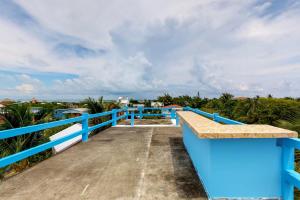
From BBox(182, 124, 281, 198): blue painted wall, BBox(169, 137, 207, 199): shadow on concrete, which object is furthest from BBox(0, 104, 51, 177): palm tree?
BBox(182, 124, 281, 198): blue painted wall

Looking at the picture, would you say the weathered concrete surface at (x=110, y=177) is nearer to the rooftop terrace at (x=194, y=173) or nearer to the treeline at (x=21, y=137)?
the rooftop terrace at (x=194, y=173)

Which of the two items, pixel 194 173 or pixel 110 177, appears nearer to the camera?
pixel 110 177

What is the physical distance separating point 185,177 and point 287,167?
1438 millimetres

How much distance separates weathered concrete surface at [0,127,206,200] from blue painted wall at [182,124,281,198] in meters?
0.43

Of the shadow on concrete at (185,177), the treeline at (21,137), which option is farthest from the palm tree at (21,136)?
the shadow on concrete at (185,177)

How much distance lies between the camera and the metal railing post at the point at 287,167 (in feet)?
6.43

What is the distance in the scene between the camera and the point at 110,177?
2.84 m

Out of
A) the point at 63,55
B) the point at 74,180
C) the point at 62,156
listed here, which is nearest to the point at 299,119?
the point at 74,180

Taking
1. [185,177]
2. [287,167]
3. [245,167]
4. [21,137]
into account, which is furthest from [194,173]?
[21,137]

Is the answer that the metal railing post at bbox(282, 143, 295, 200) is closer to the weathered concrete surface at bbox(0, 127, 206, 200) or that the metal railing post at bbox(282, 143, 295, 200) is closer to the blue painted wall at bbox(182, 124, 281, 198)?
the blue painted wall at bbox(182, 124, 281, 198)

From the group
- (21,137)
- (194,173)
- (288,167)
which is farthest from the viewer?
(21,137)

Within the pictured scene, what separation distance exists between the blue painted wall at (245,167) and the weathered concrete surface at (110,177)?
43 cm

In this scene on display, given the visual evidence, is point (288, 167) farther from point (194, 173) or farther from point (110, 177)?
point (110, 177)

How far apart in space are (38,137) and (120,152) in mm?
3118
